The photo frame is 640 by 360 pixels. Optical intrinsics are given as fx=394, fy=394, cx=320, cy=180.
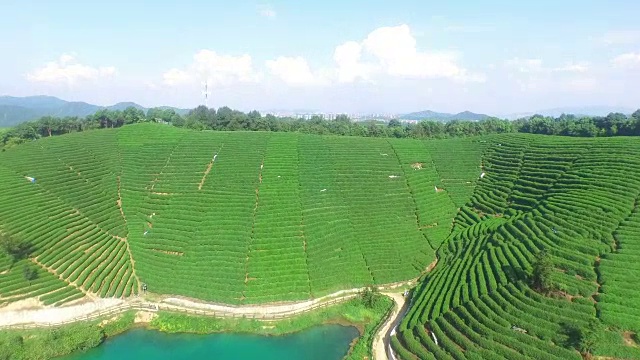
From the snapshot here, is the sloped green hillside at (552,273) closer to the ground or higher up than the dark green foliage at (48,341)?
higher up

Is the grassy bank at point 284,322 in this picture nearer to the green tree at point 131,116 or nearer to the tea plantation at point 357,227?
the tea plantation at point 357,227

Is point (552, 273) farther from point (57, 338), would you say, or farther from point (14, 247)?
point (14, 247)

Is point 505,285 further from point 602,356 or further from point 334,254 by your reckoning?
point 334,254

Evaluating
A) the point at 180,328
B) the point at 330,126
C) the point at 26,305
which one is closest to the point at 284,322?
the point at 180,328

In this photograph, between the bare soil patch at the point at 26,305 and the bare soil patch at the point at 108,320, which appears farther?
the bare soil patch at the point at 26,305

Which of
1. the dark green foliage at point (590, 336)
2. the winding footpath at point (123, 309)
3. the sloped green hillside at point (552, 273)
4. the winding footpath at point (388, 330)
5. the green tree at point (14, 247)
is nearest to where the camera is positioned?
the dark green foliage at point (590, 336)

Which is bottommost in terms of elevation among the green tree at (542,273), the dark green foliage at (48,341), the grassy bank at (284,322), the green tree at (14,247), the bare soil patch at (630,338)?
the dark green foliage at (48,341)

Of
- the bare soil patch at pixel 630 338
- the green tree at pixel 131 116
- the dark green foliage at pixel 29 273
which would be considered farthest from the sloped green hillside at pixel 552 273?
the green tree at pixel 131 116
